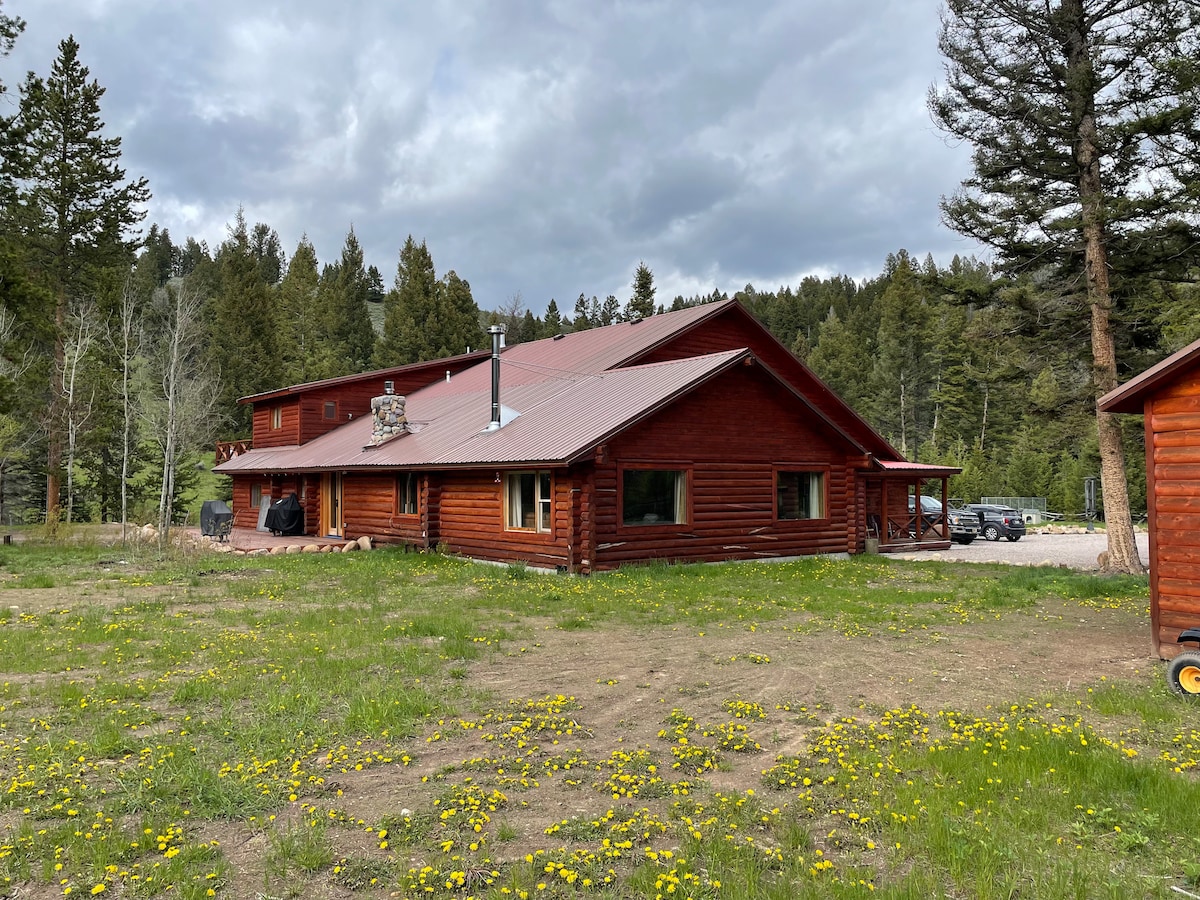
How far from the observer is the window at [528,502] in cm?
1657

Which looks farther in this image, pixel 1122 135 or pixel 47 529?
pixel 47 529

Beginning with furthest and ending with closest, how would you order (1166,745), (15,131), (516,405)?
(516,405) < (15,131) < (1166,745)

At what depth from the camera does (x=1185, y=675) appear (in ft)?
23.5

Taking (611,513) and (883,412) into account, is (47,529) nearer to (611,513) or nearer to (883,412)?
(611,513)

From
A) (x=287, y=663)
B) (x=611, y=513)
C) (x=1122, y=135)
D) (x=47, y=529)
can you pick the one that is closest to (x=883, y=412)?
(x=1122, y=135)

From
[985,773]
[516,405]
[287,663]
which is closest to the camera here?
[985,773]

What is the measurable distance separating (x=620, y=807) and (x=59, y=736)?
4.49 meters

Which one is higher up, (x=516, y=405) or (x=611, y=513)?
(x=516, y=405)

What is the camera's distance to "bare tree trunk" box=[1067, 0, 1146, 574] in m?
16.5

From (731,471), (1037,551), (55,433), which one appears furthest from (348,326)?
(1037,551)

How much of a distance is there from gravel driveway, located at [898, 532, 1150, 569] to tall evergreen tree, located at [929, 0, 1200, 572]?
13.1 feet

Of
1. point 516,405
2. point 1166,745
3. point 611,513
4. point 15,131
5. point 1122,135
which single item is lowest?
point 1166,745

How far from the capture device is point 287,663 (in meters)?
8.15

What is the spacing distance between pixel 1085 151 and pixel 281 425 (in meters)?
27.1
